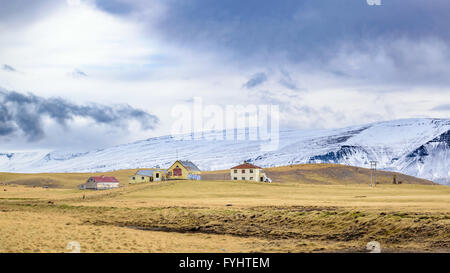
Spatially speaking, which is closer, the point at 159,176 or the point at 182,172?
the point at 182,172

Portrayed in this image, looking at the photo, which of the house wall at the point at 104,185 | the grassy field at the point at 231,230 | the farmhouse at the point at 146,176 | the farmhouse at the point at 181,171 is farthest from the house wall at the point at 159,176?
the grassy field at the point at 231,230

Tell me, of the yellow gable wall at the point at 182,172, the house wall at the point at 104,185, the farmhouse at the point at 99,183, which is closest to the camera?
the yellow gable wall at the point at 182,172

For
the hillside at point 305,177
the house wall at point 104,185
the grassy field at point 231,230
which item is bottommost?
the grassy field at point 231,230

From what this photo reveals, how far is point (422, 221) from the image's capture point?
29750 millimetres

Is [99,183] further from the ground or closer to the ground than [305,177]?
closer to the ground

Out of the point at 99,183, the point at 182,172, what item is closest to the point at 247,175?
the point at 182,172

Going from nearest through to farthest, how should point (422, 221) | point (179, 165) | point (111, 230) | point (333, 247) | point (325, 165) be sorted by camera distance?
point (333, 247), point (422, 221), point (111, 230), point (179, 165), point (325, 165)

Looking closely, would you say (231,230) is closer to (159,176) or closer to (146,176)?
(159,176)

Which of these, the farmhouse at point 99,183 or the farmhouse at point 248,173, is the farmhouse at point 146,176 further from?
the farmhouse at point 248,173

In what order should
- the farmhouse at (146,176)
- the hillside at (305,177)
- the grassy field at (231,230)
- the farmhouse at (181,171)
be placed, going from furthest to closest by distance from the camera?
1. the hillside at (305,177)
2. the farmhouse at (146,176)
3. the farmhouse at (181,171)
4. the grassy field at (231,230)
